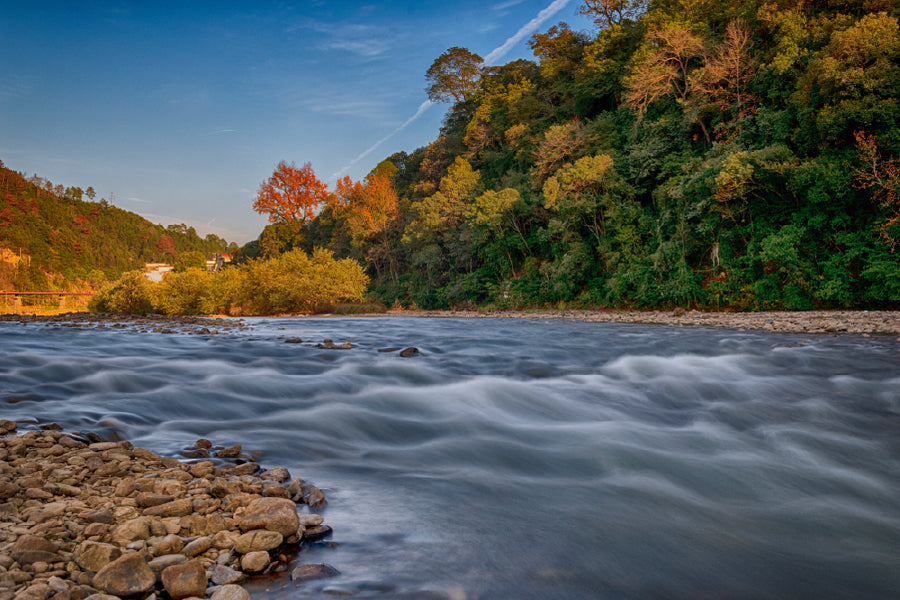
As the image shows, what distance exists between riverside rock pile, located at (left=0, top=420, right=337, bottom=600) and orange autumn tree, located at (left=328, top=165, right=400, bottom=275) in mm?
41855

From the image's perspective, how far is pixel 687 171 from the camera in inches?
826

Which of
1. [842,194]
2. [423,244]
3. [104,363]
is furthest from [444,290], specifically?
[104,363]

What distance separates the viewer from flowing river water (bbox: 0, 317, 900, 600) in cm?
206

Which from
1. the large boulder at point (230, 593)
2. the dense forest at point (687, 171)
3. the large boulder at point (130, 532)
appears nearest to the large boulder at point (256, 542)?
the large boulder at point (230, 593)

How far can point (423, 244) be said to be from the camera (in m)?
38.6

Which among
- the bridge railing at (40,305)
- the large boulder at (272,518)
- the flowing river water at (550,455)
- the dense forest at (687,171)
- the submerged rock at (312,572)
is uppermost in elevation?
the dense forest at (687,171)

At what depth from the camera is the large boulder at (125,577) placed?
166 centimetres

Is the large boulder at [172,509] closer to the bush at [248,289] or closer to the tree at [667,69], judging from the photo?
the tree at [667,69]

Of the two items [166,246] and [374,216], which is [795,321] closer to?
[374,216]

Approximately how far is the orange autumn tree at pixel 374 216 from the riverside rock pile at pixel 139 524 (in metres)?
41.9

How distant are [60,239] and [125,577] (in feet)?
337

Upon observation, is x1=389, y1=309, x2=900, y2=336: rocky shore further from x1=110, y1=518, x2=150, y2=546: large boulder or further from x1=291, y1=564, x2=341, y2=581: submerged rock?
x1=110, y1=518, x2=150, y2=546: large boulder

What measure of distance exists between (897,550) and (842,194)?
58.5 ft

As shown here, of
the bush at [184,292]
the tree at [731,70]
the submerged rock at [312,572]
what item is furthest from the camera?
the bush at [184,292]
